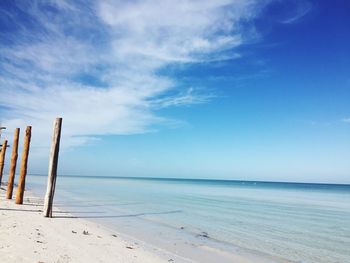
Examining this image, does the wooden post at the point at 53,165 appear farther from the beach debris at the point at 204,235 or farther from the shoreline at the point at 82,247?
the beach debris at the point at 204,235

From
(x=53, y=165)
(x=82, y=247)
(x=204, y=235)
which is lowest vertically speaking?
(x=204, y=235)

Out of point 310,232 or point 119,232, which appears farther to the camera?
point 310,232

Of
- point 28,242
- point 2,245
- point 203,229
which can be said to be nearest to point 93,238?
point 28,242

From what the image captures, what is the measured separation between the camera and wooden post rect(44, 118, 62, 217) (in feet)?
37.1

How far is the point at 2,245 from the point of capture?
20.9 feet

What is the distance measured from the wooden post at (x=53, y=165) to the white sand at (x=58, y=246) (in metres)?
1.20

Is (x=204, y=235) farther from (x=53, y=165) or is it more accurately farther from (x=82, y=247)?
(x=53, y=165)

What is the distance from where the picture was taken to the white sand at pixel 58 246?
20.1 feet

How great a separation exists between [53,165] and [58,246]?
15.7 ft

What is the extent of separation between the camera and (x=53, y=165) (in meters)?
11.4

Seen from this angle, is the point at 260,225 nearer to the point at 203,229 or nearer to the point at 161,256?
the point at 203,229

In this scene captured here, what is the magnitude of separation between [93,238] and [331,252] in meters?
7.82

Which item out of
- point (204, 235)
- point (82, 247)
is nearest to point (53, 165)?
point (82, 247)

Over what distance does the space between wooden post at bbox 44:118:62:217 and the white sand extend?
1.20m
